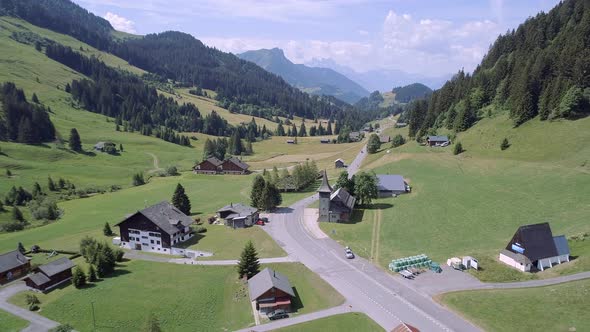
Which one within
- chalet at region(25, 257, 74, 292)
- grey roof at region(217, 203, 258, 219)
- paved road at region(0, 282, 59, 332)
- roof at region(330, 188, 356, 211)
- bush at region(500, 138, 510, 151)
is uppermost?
Answer: bush at region(500, 138, 510, 151)

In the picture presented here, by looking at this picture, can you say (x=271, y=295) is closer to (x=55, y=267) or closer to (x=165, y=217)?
(x=165, y=217)

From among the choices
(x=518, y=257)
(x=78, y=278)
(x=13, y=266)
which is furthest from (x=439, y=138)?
(x=13, y=266)

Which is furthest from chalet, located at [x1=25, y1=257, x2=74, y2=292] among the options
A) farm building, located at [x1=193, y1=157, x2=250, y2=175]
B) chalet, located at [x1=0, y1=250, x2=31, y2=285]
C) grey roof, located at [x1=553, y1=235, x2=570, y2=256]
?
farm building, located at [x1=193, y1=157, x2=250, y2=175]

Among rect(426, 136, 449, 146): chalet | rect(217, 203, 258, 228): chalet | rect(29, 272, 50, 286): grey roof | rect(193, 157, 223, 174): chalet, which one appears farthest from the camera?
rect(193, 157, 223, 174): chalet

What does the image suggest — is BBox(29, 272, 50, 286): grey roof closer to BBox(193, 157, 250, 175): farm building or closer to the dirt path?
BBox(193, 157, 250, 175): farm building

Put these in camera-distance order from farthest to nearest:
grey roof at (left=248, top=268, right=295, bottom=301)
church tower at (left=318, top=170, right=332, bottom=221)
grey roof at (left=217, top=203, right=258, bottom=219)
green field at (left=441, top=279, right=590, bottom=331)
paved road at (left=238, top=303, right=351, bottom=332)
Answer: church tower at (left=318, top=170, right=332, bottom=221) < grey roof at (left=217, top=203, right=258, bottom=219) < grey roof at (left=248, top=268, right=295, bottom=301) < paved road at (left=238, top=303, right=351, bottom=332) < green field at (left=441, top=279, right=590, bottom=331)

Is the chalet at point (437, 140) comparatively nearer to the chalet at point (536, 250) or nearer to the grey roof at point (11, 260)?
the chalet at point (536, 250)

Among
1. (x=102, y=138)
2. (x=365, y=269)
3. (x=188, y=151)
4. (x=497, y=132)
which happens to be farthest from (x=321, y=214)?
(x=102, y=138)
